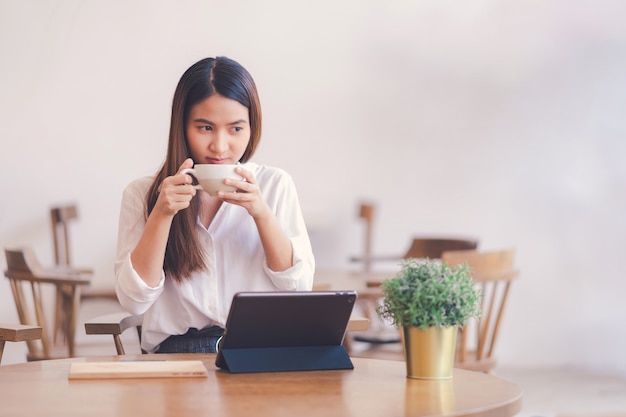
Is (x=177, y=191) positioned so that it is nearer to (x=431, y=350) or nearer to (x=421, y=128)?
(x=431, y=350)

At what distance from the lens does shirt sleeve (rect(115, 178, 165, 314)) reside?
182cm

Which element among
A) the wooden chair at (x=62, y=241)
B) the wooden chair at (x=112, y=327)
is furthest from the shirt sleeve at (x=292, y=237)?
the wooden chair at (x=62, y=241)

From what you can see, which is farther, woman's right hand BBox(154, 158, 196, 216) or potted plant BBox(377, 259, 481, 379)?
woman's right hand BBox(154, 158, 196, 216)

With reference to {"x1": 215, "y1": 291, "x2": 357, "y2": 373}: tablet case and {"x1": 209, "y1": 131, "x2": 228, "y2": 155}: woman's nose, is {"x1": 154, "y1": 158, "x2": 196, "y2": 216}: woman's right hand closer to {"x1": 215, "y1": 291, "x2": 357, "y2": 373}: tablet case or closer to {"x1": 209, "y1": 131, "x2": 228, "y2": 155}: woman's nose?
{"x1": 209, "y1": 131, "x2": 228, "y2": 155}: woman's nose

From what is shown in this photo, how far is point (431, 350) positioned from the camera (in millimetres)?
1490

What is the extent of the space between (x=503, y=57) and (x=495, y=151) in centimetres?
50

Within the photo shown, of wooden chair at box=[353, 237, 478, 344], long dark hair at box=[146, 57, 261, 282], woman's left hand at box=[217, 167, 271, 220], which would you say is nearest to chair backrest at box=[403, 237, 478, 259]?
wooden chair at box=[353, 237, 478, 344]

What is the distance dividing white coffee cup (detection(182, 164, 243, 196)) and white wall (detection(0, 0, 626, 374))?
292cm

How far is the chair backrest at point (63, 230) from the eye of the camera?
4199mm

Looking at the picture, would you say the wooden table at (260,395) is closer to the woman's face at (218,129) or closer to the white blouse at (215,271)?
the white blouse at (215,271)

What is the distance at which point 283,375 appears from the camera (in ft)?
4.96

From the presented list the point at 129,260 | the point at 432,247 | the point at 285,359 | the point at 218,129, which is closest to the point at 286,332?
the point at 285,359

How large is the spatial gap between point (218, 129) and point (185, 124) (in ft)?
0.32

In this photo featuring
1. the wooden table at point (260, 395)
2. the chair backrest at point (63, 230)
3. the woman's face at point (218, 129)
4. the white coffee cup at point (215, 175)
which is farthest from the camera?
the chair backrest at point (63, 230)
